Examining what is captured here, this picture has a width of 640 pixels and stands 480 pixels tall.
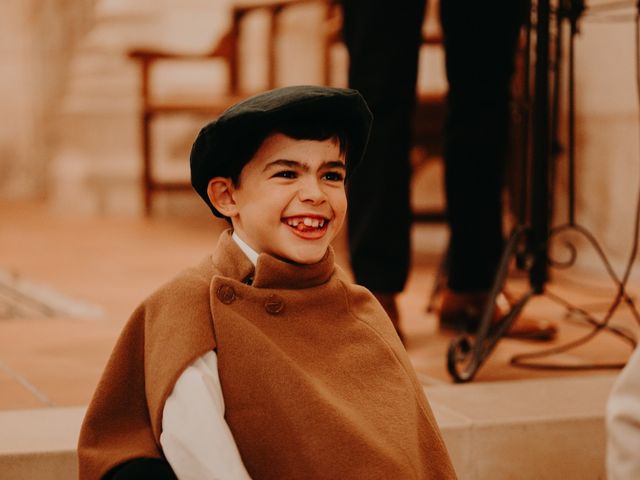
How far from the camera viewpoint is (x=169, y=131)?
667cm

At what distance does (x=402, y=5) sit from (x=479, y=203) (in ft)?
1.97

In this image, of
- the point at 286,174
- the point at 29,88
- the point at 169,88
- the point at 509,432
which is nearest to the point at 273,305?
the point at 286,174

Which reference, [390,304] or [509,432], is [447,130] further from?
[509,432]

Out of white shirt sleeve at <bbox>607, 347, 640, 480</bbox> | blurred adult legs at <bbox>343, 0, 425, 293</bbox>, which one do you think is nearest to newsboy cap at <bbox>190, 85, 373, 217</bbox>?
white shirt sleeve at <bbox>607, 347, 640, 480</bbox>

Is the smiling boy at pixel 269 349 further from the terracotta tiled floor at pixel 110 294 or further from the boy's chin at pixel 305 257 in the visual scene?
the terracotta tiled floor at pixel 110 294

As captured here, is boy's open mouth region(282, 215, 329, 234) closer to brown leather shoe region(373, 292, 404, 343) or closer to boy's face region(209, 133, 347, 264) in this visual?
boy's face region(209, 133, 347, 264)

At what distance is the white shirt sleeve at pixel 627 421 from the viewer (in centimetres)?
86

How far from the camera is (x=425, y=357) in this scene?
2.39 metres

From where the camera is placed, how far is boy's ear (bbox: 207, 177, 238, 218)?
1.39 m

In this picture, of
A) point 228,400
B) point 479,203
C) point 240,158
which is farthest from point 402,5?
point 228,400

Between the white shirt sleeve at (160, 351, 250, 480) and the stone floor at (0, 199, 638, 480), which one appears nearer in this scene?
the white shirt sleeve at (160, 351, 250, 480)

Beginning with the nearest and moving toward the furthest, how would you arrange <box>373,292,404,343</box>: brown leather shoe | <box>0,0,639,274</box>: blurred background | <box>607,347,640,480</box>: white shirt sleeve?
1. <box>607,347,640,480</box>: white shirt sleeve
2. <box>373,292,404,343</box>: brown leather shoe
3. <box>0,0,639,274</box>: blurred background

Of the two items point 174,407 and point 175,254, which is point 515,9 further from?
point 175,254

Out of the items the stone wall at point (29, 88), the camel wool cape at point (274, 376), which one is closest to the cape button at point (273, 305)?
the camel wool cape at point (274, 376)
